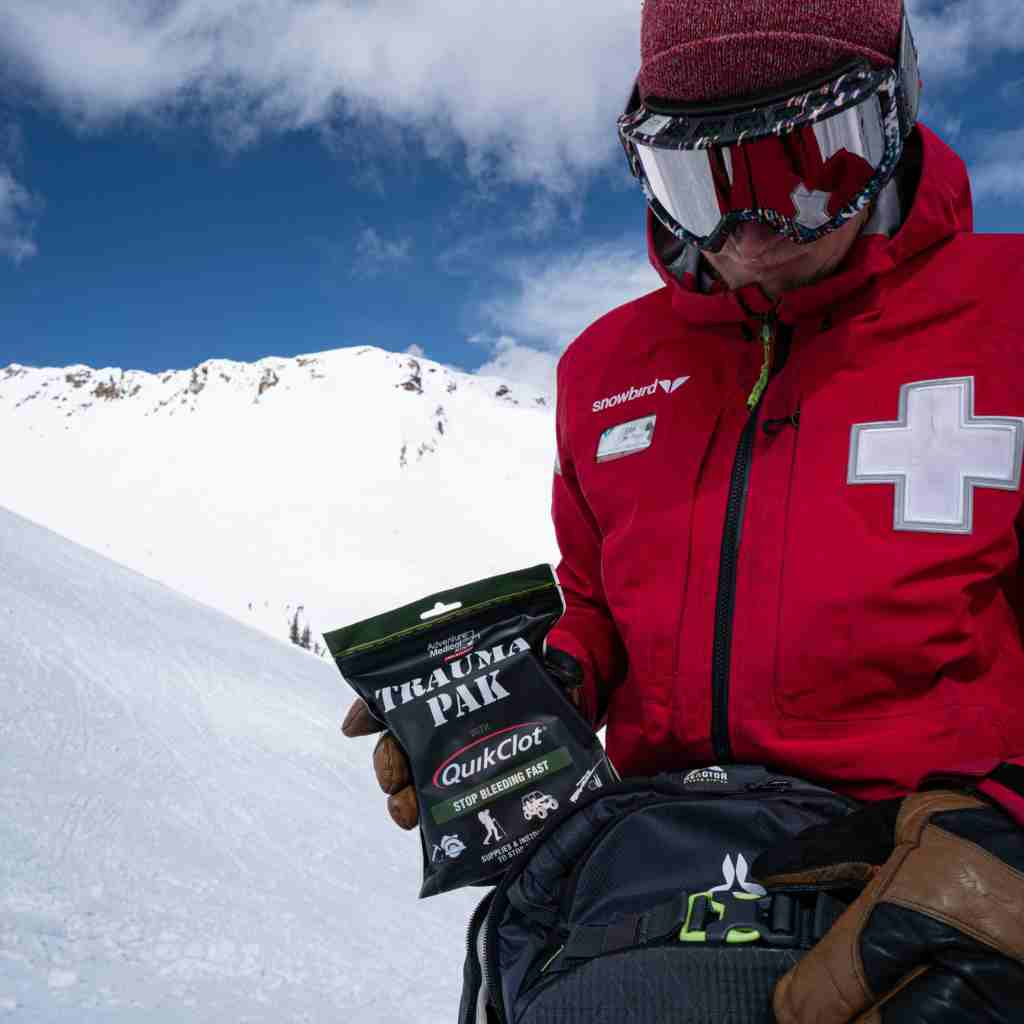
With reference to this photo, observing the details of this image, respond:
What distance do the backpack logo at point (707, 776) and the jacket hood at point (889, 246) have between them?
64 centimetres

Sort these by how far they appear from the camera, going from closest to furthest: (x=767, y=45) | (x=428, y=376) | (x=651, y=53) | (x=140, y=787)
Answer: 1. (x=767, y=45)
2. (x=651, y=53)
3. (x=140, y=787)
4. (x=428, y=376)

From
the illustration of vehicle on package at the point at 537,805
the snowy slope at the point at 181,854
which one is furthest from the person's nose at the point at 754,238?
the snowy slope at the point at 181,854

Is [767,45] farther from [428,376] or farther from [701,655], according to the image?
[428,376]

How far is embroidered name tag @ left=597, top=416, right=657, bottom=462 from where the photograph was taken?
4.55ft

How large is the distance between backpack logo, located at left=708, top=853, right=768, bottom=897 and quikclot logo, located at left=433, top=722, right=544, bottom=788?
466 millimetres

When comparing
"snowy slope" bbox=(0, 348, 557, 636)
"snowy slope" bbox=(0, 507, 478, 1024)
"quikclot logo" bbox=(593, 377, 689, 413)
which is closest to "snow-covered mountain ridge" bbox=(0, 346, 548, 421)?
"snowy slope" bbox=(0, 348, 557, 636)

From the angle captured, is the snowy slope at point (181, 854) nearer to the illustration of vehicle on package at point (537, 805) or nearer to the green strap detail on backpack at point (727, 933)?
the illustration of vehicle on package at point (537, 805)

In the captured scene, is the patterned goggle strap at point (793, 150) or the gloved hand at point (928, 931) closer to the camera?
the gloved hand at point (928, 931)

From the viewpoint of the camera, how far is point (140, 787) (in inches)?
145

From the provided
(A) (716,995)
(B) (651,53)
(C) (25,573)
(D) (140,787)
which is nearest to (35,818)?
(D) (140,787)

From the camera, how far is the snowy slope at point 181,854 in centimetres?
244

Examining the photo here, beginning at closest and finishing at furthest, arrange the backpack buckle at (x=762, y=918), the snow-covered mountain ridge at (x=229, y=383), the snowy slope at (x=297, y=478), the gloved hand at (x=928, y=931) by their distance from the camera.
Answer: the gloved hand at (x=928, y=931) → the backpack buckle at (x=762, y=918) → the snowy slope at (x=297, y=478) → the snow-covered mountain ridge at (x=229, y=383)

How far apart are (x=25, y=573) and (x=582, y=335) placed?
579cm

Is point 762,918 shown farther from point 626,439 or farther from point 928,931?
point 626,439
